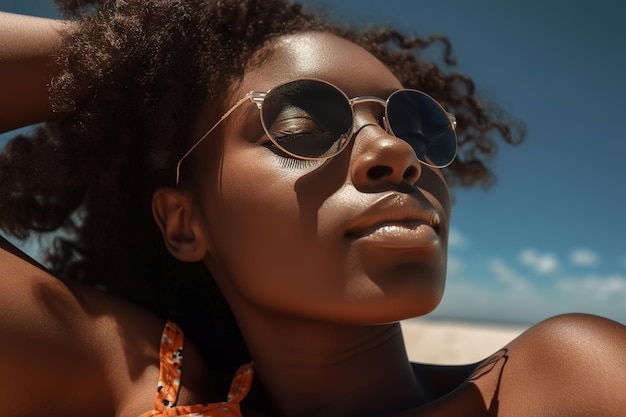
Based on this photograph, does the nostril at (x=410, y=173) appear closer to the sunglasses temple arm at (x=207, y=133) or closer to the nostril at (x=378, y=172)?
the nostril at (x=378, y=172)

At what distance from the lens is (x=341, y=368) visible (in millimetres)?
1815

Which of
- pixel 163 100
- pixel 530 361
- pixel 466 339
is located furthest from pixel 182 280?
pixel 466 339

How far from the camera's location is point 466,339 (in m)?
9.30

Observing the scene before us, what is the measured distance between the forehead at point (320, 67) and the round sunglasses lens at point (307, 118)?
0.10 metres

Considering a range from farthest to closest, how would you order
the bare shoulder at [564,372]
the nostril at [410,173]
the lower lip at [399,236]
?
the nostril at [410,173] → the lower lip at [399,236] → the bare shoulder at [564,372]

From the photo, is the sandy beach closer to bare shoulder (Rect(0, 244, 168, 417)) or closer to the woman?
the woman

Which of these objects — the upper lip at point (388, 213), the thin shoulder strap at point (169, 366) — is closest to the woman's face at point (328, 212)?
the upper lip at point (388, 213)

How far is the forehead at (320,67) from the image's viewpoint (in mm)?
1812

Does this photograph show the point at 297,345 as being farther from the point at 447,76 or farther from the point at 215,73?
the point at 447,76

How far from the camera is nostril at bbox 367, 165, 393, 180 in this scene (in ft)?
5.32

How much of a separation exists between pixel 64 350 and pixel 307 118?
901mm

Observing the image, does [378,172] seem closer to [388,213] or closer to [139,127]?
[388,213]

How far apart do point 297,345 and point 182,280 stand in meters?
0.70

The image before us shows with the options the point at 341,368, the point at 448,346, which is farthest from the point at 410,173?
the point at 448,346
